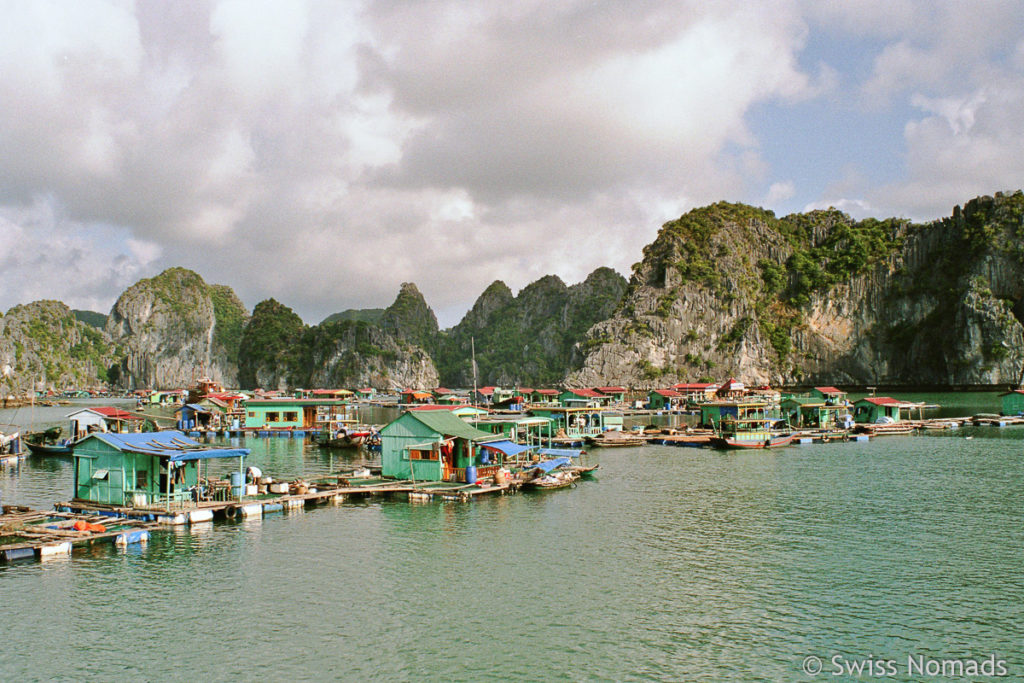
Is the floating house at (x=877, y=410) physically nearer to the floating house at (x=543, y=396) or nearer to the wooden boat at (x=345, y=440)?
the floating house at (x=543, y=396)

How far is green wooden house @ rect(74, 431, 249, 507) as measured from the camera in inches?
1282

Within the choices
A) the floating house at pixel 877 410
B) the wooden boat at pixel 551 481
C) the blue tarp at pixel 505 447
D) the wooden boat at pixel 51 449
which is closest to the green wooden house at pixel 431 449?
the blue tarp at pixel 505 447

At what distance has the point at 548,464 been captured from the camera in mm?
46406

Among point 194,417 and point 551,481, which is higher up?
point 194,417

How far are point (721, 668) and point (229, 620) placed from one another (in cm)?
1400

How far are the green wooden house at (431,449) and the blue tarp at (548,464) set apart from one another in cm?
362

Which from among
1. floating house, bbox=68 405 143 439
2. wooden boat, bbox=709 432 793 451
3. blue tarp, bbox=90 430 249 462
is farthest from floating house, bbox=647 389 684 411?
blue tarp, bbox=90 430 249 462

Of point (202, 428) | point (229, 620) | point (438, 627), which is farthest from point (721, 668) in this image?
point (202, 428)

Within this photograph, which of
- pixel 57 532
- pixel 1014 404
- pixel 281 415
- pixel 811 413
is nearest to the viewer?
pixel 57 532

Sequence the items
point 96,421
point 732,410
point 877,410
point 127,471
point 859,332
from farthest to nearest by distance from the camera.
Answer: point 859,332
point 877,410
point 732,410
point 96,421
point 127,471

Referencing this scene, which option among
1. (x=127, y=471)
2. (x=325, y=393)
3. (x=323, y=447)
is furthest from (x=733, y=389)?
(x=127, y=471)

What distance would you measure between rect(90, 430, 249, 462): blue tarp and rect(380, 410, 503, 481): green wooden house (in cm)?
943

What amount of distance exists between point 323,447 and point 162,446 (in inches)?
1387

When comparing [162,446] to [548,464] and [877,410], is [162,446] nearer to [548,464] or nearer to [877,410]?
[548,464]
